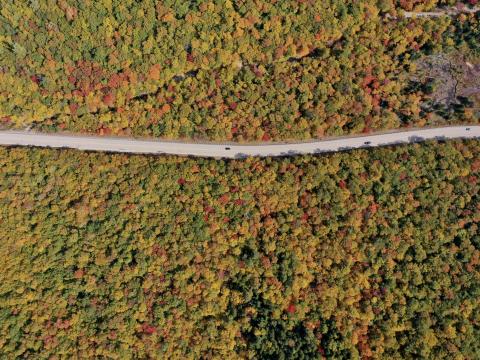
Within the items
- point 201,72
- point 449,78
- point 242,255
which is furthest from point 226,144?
point 449,78

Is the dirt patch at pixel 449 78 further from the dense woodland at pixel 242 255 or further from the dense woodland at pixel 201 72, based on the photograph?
the dense woodland at pixel 242 255

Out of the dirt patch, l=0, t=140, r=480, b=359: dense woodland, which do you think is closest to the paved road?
l=0, t=140, r=480, b=359: dense woodland

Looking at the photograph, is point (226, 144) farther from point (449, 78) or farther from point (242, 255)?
point (449, 78)

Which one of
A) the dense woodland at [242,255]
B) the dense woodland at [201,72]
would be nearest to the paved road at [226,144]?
the dense woodland at [201,72]

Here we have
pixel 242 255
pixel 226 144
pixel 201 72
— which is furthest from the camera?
pixel 201 72

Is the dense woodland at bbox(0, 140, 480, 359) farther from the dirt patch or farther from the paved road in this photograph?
the dirt patch

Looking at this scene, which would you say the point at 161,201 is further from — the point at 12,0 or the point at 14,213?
the point at 12,0

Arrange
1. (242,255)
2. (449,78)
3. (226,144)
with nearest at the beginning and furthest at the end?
(242,255) < (226,144) < (449,78)
